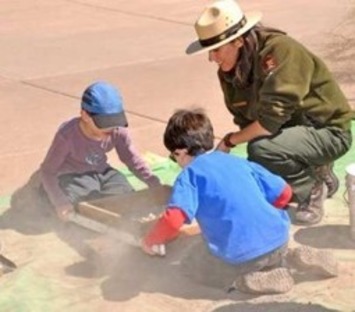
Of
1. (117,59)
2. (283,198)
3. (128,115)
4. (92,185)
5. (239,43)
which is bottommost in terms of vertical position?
(117,59)

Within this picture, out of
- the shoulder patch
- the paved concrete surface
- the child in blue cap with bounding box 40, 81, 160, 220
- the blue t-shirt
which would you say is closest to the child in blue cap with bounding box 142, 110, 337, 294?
the blue t-shirt

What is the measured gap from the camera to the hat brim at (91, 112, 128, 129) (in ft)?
17.2

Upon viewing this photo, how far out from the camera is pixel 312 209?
5.48 metres

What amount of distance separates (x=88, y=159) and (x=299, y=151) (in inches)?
43.2

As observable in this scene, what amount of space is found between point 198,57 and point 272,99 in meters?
4.32

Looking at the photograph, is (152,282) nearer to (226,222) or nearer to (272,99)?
(226,222)

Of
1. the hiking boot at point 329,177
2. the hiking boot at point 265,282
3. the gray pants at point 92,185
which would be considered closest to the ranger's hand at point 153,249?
the hiking boot at point 265,282

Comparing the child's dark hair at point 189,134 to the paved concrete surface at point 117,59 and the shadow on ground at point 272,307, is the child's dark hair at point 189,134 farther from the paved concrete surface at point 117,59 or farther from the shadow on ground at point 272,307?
the paved concrete surface at point 117,59

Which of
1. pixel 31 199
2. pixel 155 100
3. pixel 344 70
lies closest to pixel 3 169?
pixel 31 199

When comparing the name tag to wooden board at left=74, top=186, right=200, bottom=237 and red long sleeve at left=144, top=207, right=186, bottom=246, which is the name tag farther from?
red long sleeve at left=144, top=207, right=186, bottom=246

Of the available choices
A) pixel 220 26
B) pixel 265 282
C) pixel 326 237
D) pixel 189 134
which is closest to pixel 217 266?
pixel 265 282

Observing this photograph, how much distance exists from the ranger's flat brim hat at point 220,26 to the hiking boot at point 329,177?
92cm

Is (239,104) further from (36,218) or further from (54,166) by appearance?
(36,218)

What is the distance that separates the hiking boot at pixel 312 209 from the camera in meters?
5.45
